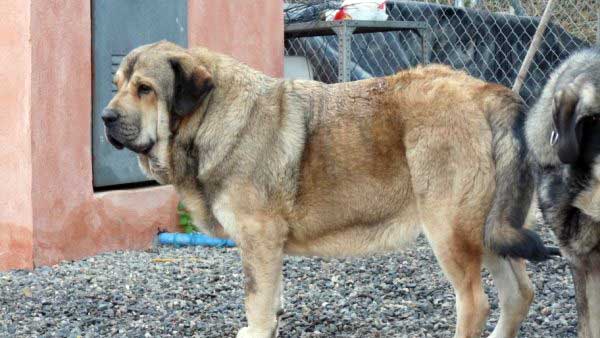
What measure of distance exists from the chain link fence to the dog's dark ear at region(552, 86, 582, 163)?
539 centimetres

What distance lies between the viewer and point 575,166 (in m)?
4.52

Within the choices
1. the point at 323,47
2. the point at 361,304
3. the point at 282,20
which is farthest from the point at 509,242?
the point at 323,47

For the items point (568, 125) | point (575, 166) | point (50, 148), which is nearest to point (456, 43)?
point (50, 148)

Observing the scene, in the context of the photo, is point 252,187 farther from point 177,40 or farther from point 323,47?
point 323,47

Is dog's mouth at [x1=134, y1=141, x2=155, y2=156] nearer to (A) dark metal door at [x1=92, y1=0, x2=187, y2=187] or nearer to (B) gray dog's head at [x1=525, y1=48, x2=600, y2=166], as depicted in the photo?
(B) gray dog's head at [x1=525, y1=48, x2=600, y2=166]

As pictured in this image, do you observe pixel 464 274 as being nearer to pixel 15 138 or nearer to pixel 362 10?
pixel 15 138

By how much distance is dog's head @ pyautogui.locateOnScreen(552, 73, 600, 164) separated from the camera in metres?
4.34

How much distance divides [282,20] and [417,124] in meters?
4.26

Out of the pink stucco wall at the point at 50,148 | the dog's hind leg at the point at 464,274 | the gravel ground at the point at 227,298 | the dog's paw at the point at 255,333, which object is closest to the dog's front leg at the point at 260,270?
the dog's paw at the point at 255,333

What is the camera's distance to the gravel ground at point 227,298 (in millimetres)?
5699

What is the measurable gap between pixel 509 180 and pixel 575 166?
491 mm

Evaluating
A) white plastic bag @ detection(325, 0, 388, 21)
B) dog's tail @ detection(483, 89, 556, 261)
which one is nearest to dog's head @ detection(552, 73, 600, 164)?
dog's tail @ detection(483, 89, 556, 261)

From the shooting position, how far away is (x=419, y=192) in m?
5.12

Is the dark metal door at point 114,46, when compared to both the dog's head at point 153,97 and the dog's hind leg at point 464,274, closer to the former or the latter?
the dog's head at point 153,97
